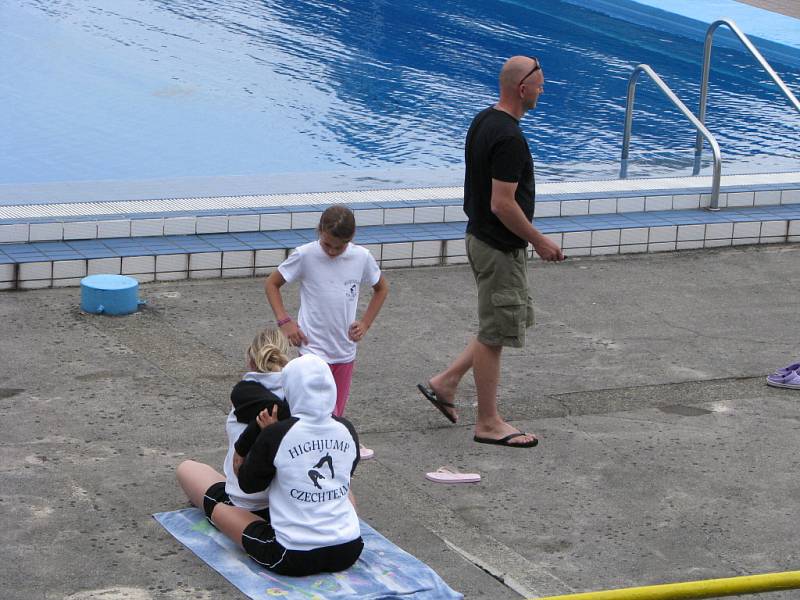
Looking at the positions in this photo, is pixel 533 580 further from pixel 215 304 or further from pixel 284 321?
pixel 215 304

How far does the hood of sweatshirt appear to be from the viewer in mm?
4297

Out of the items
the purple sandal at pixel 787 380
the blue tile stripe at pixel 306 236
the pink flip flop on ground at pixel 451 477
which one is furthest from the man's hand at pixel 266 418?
the blue tile stripe at pixel 306 236

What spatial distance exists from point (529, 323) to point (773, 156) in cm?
670

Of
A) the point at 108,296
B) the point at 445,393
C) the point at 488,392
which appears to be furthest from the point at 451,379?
the point at 108,296

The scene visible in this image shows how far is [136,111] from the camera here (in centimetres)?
1231

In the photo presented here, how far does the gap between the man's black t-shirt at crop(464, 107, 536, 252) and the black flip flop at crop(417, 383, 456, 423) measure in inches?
30.9

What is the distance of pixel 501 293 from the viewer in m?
5.68

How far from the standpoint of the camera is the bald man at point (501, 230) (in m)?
5.49

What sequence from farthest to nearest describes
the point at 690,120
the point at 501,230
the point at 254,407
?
the point at 690,120
the point at 501,230
the point at 254,407

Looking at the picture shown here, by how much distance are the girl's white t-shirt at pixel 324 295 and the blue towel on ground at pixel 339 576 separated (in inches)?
35.2

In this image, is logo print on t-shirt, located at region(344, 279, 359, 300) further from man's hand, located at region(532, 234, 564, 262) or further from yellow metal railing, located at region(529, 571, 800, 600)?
yellow metal railing, located at region(529, 571, 800, 600)

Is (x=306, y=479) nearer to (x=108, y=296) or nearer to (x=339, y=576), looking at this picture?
(x=339, y=576)

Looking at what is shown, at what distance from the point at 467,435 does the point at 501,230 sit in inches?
37.1

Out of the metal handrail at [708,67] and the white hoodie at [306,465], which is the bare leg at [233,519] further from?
the metal handrail at [708,67]
